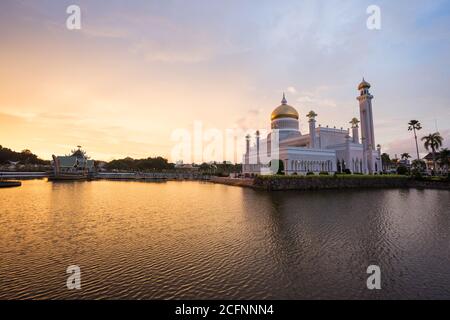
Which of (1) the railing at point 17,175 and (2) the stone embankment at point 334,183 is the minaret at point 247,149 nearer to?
(2) the stone embankment at point 334,183

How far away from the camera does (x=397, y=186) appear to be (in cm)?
4631

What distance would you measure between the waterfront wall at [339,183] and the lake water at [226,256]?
67.2ft

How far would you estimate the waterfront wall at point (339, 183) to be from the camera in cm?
3697

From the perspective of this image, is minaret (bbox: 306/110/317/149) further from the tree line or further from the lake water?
the tree line

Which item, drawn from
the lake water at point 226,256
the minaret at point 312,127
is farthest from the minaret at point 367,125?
the lake water at point 226,256

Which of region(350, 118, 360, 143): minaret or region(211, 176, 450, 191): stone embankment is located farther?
region(350, 118, 360, 143): minaret

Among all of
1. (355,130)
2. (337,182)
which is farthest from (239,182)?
(355,130)

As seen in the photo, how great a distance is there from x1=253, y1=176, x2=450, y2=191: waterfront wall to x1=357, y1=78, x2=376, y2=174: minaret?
8.62m

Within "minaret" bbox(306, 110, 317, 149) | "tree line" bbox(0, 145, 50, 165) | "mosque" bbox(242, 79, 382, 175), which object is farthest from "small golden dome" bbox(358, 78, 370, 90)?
"tree line" bbox(0, 145, 50, 165)

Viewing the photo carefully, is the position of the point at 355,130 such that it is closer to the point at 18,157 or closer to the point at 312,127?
the point at 312,127

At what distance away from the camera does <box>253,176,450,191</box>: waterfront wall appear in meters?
37.0
